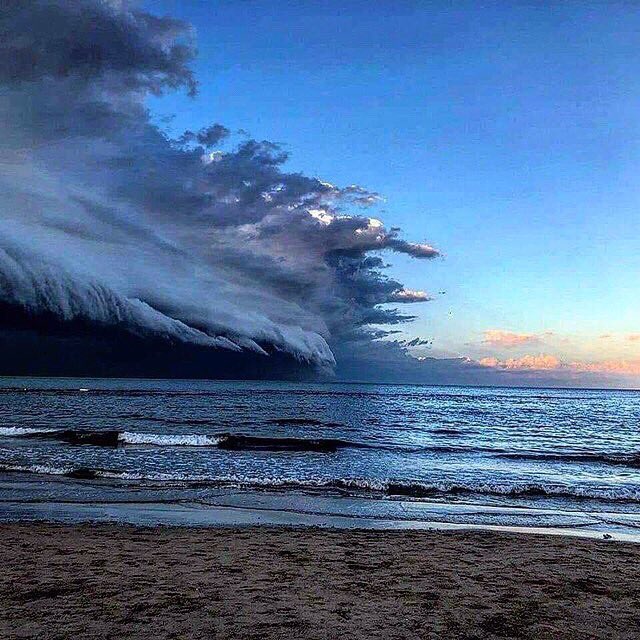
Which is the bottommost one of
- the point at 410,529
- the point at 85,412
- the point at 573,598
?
the point at 85,412

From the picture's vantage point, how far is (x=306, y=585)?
6945mm

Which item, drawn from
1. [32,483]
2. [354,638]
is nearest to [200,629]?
[354,638]

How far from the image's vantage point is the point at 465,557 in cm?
874

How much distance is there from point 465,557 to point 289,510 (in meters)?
5.55

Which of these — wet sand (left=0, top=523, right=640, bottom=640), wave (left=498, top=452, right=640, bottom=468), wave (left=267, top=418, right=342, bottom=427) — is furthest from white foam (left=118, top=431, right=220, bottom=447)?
wet sand (left=0, top=523, right=640, bottom=640)

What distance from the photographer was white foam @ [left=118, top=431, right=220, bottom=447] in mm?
28422

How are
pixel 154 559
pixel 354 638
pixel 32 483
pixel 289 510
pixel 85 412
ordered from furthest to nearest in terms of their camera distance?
pixel 85 412 < pixel 32 483 < pixel 289 510 < pixel 154 559 < pixel 354 638

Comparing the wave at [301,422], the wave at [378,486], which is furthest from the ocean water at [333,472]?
the wave at [301,422]

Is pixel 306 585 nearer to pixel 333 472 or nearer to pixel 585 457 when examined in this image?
pixel 333 472

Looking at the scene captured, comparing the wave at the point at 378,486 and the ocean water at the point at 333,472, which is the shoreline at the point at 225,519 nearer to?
the ocean water at the point at 333,472

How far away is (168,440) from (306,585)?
2361 centimetres

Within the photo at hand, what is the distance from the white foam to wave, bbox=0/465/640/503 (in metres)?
10.4

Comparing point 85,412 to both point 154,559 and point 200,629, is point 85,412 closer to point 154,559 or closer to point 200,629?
point 154,559

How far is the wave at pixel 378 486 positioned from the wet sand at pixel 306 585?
19.4 ft
